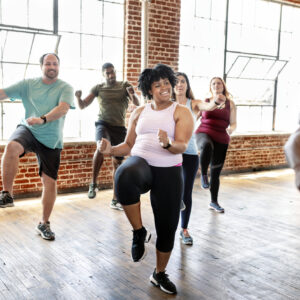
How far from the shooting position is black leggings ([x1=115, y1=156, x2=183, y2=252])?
8.30 ft

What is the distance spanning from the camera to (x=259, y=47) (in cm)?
824

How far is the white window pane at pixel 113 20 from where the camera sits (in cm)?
619

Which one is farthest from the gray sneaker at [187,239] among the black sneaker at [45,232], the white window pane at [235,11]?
the white window pane at [235,11]

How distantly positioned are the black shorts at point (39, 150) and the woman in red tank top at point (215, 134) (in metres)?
1.72

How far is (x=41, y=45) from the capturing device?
5.68m

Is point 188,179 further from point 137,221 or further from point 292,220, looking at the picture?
point 292,220

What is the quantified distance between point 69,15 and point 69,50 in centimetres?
48

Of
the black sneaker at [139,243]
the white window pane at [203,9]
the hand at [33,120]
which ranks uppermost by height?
the white window pane at [203,9]

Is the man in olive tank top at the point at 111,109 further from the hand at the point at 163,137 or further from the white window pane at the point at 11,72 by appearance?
the hand at the point at 163,137

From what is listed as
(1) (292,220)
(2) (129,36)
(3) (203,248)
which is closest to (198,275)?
(3) (203,248)

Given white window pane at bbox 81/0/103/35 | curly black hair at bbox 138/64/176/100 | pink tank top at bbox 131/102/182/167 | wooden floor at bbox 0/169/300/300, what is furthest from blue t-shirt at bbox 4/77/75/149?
white window pane at bbox 81/0/103/35

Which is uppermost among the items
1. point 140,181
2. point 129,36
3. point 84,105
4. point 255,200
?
point 129,36

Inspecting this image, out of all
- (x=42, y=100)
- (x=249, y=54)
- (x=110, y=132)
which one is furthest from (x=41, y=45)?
(x=249, y=54)

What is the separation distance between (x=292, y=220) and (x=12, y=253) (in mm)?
3091
